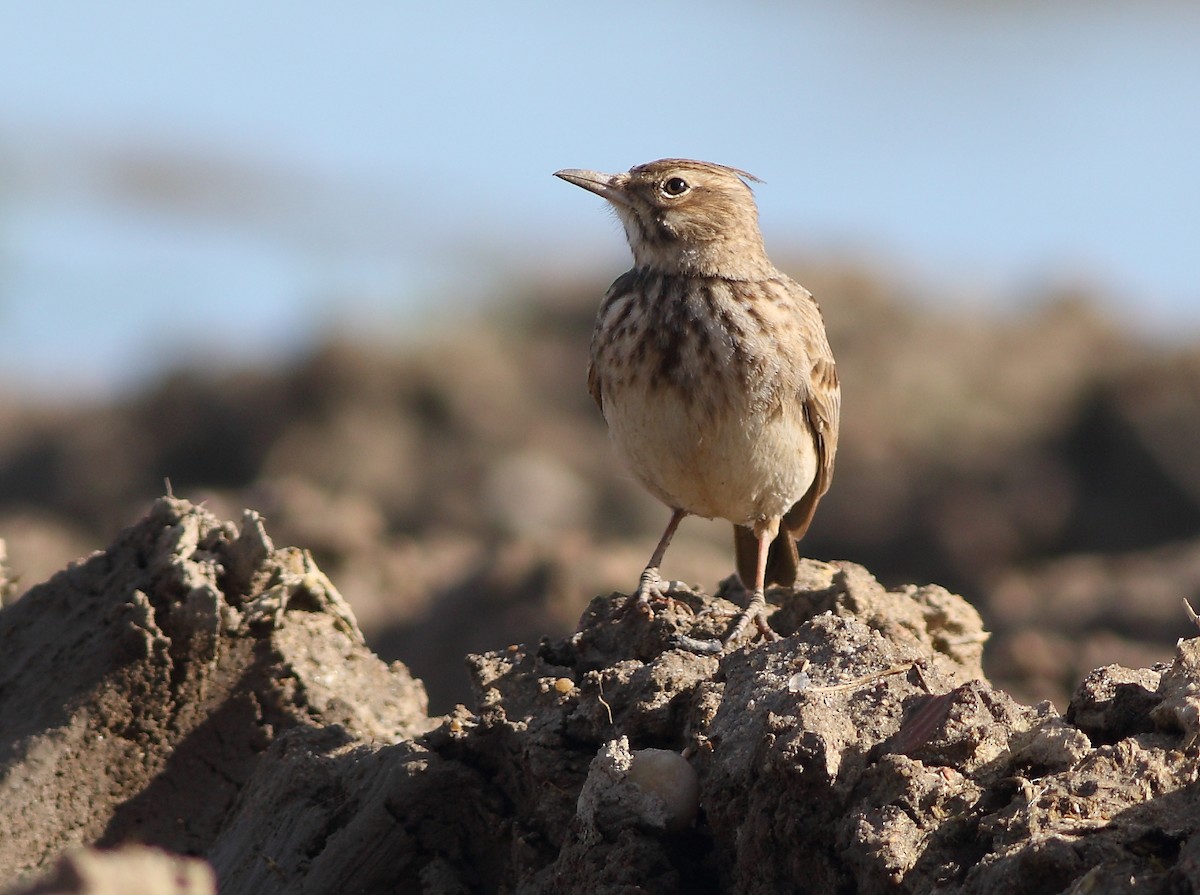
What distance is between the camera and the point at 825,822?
3844 mm

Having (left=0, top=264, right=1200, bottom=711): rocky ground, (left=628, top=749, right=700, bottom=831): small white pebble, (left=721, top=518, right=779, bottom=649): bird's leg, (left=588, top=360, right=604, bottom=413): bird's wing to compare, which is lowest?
(left=0, top=264, right=1200, bottom=711): rocky ground

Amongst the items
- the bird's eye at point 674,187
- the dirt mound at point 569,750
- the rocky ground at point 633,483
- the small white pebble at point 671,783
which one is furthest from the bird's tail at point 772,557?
the rocky ground at point 633,483

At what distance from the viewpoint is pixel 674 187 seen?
682 cm

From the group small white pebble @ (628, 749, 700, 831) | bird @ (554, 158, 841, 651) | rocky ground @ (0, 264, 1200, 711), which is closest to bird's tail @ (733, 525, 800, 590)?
bird @ (554, 158, 841, 651)

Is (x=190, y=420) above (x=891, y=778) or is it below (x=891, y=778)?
below

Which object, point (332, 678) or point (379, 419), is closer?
point (332, 678)

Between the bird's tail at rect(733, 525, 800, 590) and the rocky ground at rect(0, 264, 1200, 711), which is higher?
the bird's tail at rect(733, 525, 800, 590)

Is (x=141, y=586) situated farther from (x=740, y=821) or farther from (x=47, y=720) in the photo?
(x=740, y=821)

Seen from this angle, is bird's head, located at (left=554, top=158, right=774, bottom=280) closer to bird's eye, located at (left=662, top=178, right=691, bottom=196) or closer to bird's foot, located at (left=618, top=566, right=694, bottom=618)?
bird's eye, located at (left=662, top=178, right=691, bottom=196)

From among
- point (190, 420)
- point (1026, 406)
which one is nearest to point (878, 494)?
point (1026, 406)

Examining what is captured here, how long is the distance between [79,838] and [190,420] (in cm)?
1260

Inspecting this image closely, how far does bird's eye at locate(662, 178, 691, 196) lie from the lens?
680cm

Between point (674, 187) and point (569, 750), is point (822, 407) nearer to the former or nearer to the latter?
point (674, 187)

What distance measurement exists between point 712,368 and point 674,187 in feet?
3.28
